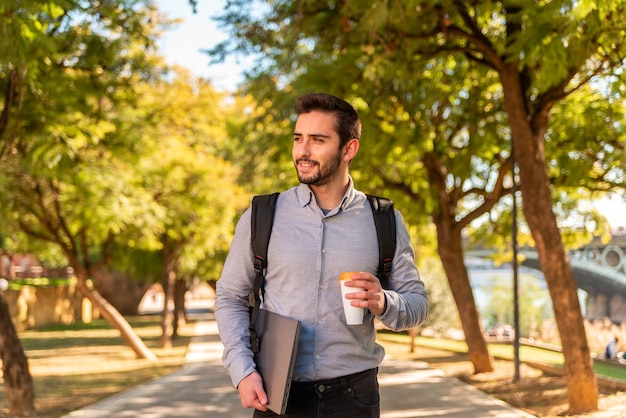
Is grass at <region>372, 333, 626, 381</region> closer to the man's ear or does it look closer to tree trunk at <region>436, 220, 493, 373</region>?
tree trunk at <region>436, 220, 493, 373</region>

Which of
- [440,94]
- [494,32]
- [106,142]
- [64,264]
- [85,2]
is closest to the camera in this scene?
[85,2]

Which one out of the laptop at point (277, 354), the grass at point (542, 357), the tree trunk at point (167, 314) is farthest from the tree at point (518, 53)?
the tree trunk at point (167, 314)

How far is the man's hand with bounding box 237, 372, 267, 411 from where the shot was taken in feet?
9.55

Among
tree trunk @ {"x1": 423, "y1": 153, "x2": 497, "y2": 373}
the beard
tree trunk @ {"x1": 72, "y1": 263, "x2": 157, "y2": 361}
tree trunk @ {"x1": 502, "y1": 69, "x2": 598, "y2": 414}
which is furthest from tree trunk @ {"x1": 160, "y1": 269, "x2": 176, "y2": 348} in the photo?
the beard

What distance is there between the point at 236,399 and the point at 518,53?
690 cm

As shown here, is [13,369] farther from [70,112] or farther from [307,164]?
[307,164]

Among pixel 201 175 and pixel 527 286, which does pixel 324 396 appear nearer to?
pixel 201 175

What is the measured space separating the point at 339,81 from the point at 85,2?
464 centimetres

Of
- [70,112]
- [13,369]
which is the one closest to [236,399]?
[13,369]

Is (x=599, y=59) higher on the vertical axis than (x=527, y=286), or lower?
higher

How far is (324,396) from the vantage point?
10.0ft

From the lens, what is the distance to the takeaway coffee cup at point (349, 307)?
2777mm

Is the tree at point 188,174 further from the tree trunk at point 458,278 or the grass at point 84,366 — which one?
the tree trunk at point 458,278

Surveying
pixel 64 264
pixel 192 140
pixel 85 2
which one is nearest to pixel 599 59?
pixel 85 2
